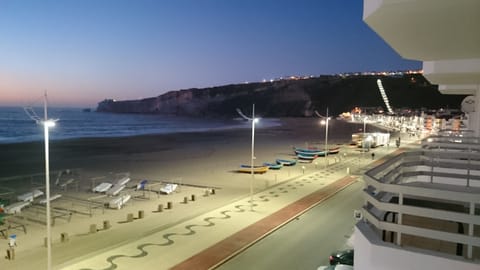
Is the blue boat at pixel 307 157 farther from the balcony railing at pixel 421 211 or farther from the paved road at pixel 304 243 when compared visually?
the balcony railing at pixel 421 211

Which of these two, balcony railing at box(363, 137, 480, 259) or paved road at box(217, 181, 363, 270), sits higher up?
balcony railing at box(363, 137, 480, 259)

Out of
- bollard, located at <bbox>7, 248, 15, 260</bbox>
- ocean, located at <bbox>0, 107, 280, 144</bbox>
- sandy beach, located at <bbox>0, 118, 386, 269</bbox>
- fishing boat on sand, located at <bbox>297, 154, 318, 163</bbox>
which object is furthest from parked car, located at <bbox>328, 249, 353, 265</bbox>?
ocean, located at <bbox>0, 107, 280, 144</bbox>

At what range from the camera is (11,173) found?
36938mm

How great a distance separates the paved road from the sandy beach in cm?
528

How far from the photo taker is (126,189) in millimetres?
29047

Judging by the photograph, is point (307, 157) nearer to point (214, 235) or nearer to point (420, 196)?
point (214, 235)

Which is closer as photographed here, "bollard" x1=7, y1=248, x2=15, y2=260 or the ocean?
"bollard" x1=7, y1=248, x2=15, y2=260

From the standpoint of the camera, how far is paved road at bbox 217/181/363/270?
48.2 ft

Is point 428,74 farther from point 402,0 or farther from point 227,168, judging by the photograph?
point 227,168

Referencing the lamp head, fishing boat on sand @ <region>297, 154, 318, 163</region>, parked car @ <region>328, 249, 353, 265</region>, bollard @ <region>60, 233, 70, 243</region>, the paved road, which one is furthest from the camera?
fishing boat on sand @ <region>297, 154, 318, 163</region>

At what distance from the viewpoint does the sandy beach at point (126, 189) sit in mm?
17312

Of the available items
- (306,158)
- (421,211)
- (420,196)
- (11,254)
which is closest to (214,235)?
(11,254)

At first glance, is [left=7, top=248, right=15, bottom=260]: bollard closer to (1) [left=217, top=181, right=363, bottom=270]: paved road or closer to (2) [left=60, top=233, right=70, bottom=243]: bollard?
(2) [left=60, top=233, right=70, bottom=243]: bollard

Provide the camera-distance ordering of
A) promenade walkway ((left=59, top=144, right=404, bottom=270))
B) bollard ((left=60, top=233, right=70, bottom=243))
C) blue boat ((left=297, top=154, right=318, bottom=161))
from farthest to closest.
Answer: blue boat ((left=297, top=154, right=318, bottom=161)), bollard ((left=60, top=233, right=70, bottom=243)), promenade walkway ((left=59, top=144, right=404, bottom=270))
